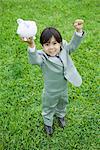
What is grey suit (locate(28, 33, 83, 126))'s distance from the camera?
2656mm

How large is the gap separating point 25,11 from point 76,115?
2.40 meters

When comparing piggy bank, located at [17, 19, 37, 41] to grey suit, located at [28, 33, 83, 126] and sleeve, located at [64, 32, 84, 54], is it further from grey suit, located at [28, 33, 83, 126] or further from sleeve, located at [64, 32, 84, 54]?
sleeve, located at [64, 32, 84, 54]

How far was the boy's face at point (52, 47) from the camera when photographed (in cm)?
262

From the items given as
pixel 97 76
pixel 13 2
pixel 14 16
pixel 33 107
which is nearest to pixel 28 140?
pixel 33 107

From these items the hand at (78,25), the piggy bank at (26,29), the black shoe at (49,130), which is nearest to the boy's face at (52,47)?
the hand at (78,25)

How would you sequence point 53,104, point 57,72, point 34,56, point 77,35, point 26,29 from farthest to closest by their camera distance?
point 53,104, point 57,72, point 77,35, point 34,56, point 26,29

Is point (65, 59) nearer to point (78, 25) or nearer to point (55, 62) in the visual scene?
point (55, 62)

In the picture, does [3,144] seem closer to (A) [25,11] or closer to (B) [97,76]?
(B) [97,76]

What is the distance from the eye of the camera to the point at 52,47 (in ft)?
8.64

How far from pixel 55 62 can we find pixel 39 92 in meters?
1.06

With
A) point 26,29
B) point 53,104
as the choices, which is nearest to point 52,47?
point 26,29

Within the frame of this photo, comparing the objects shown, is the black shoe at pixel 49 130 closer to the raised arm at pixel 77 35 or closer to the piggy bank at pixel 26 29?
the raised arm at pixel 77 35

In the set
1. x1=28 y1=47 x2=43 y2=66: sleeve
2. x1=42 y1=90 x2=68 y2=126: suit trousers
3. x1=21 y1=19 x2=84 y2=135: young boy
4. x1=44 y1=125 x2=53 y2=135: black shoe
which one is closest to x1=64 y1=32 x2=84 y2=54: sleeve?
x1=21 y1=19 x2=84 y2=135: young boy

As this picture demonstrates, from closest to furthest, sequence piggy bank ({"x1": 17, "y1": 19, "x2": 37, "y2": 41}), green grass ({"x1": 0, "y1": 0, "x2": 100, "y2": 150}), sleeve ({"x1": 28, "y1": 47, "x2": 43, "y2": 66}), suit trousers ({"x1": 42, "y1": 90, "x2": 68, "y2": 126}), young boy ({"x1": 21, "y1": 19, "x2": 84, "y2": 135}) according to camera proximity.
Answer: piggy bank ({"x1": 17, "y1": 19, "x2": 37, "y2": 41}) < sleeve ({"x1": 28, "y1": 47, "x2": 43, "y2": 66}) < young boy ({"x1": 21, "y1": 19, "x2": 84, "y2": 135}) < suit trousers ({"x1": 42, "y1": 90, "x2": 68, "y2": 126}) < green grass ({"x1": 0, "y1": 0, "x2": 100, "y2": 150})
